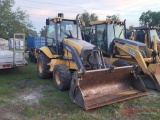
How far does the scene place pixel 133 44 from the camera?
25.3ft

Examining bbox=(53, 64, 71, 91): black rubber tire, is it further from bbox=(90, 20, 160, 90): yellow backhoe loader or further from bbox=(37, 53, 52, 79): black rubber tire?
bbox=(90, 20, 160, 90): yellow backhoe loader

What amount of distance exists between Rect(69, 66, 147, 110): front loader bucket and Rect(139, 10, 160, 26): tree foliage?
33260 mm

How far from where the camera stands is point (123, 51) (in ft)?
Answer: 26.9

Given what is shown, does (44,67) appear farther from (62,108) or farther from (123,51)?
(123,51)

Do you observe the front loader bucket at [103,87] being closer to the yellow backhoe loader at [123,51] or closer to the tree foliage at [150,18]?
the yellow backhoe loader at [123,51]

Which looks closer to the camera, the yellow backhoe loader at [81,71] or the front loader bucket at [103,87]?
the front loader bucket at [103,87]

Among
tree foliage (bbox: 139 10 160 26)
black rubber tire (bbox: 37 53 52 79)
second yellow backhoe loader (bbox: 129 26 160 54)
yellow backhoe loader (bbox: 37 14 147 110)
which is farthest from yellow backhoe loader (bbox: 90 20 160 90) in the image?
tree foliage (bbox: 139 10 160 26)

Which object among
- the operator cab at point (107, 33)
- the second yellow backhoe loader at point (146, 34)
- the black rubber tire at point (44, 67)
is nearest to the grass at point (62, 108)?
the black rubber tire at point (44, 67)

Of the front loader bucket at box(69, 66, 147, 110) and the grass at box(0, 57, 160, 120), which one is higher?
the front loader bucket at box(69, 66, 147, 110)

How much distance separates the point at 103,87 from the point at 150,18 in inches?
1412

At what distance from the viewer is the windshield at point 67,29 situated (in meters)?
7.20

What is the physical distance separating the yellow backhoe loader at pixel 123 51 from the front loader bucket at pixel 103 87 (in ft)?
3.50

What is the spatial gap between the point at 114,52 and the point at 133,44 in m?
1.13

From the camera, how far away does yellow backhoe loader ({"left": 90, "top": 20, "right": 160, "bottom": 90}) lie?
6.58 meters
